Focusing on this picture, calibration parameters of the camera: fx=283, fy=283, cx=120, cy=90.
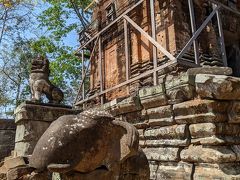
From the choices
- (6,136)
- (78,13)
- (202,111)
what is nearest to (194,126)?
(202,111)

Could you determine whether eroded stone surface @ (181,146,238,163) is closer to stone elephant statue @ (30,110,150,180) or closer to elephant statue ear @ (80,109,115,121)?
stone elephant statue @ (30,110,150,180)

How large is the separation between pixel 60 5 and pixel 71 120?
59.6ft

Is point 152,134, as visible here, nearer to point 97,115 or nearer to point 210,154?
point 210,154

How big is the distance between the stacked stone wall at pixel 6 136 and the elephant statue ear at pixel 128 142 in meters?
5.17

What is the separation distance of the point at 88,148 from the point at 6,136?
17.7ft

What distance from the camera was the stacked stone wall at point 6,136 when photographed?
667cm

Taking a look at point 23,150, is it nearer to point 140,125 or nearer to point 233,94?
point 140,125

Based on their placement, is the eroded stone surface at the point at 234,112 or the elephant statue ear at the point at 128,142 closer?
the elephant statue ear at the point at 128,142

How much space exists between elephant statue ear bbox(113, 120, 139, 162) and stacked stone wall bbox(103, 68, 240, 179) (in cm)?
95

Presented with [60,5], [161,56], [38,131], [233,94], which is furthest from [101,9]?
[233,94]

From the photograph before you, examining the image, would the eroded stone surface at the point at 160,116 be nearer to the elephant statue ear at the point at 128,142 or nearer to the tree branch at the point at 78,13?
the elephant statue ear at the point at 128,142

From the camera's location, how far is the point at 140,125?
12.4 ft

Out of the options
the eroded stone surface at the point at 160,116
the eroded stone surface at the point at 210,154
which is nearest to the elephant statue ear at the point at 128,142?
the eroded stone surface at the point at 210,154

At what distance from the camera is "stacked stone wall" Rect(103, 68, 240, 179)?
279cm
